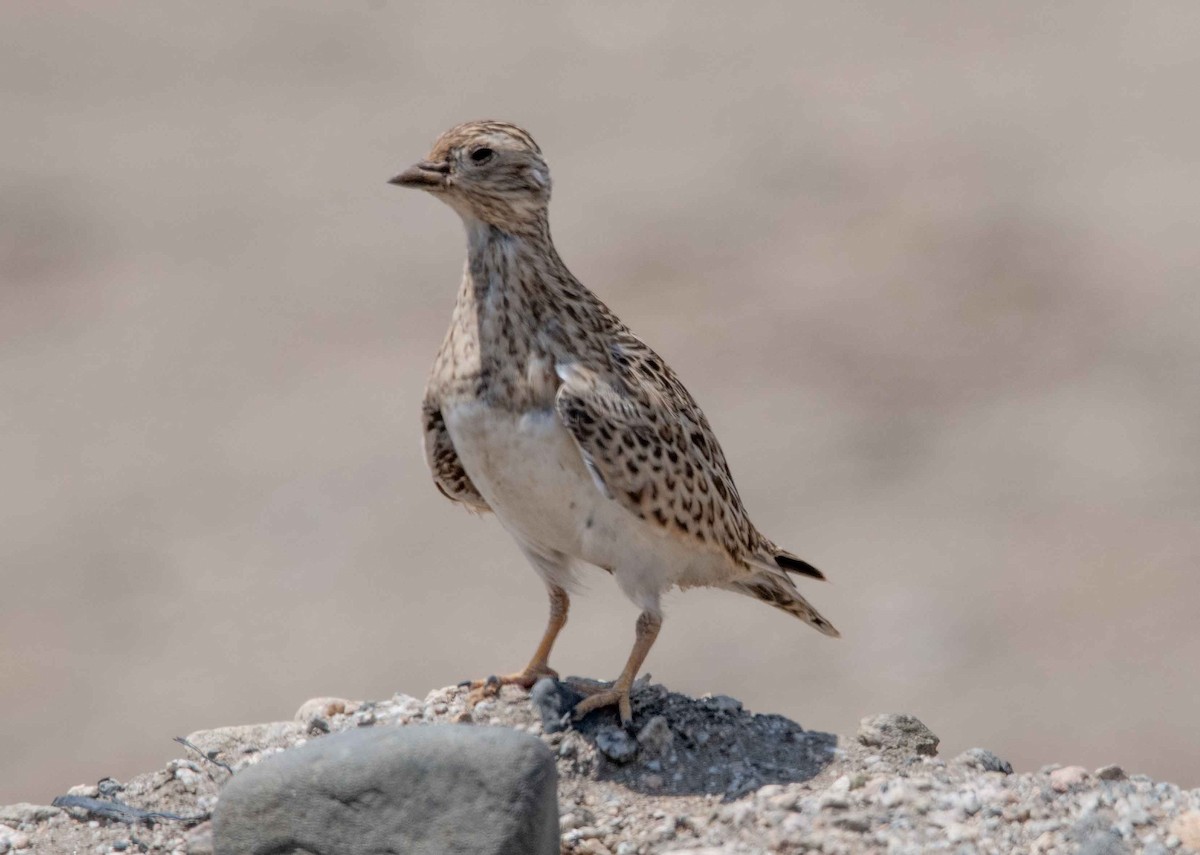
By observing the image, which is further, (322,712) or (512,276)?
(322,712)

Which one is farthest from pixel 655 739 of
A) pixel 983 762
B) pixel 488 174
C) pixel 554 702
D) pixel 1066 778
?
pixel 488 174

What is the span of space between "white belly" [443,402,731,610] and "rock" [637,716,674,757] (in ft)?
2.14

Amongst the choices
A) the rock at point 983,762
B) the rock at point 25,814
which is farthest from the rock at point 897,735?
the rock at point 25,814

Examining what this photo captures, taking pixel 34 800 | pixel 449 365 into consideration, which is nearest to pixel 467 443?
pixel 449 365

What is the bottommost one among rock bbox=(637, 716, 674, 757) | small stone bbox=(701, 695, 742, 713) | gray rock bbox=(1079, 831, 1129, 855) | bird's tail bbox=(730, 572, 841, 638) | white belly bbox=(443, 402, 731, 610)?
gray rock bbox=(1079, 831, 1129, 855)

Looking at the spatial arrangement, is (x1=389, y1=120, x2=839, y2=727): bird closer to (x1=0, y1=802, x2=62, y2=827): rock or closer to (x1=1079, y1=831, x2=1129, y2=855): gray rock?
(x1=0, y1=802, x2=62, y2=827): rock

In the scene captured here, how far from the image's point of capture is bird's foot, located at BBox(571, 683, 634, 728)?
11656mm

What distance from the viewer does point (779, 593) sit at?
518 inches

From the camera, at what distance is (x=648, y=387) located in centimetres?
1202

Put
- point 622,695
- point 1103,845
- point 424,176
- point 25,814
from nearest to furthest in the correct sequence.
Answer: point 1103,845, point 25,814, point 424,176, point 622,695

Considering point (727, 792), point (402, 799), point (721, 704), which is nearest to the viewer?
point (402, 799)

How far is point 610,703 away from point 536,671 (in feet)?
2.35

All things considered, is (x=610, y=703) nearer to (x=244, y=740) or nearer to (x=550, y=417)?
(x=550, y=417)

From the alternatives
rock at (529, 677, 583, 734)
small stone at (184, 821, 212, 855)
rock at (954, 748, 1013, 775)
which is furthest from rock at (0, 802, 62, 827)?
rock at (954, 748, 1013, 775)
